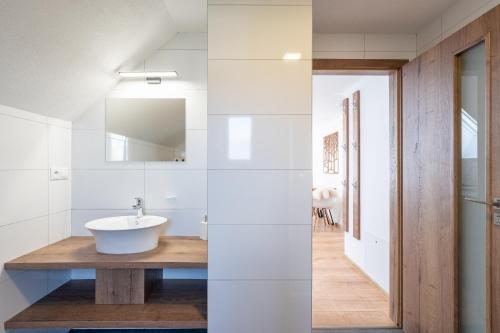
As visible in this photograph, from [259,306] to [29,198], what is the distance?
1519mm

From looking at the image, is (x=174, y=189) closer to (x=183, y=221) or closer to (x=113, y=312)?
(x=183, y=221)

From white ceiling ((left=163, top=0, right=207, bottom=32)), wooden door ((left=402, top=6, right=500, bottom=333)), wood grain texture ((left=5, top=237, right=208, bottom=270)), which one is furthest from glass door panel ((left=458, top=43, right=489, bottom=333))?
white ceiling ((left=163, top=0, right=207, bottom=32))

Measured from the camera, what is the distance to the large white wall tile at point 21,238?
153 cm

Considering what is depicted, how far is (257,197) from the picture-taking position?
1.56 m

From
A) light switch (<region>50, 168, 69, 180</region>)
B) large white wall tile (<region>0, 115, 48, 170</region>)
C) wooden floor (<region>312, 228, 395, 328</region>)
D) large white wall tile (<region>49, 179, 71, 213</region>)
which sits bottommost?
wooden floor (<region>312, 228, 395, 328</region>)

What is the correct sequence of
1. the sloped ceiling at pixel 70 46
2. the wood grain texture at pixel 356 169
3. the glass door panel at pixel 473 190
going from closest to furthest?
the sloped ceiling at pixel 70 46
the glass door panel at pixel 473 190
the wood grain texture at pixel 356 169

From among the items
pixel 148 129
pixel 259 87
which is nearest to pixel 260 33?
pixel 259 87

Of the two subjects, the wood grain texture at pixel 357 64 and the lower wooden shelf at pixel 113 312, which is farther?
the wood grain texture at pixel 357 64

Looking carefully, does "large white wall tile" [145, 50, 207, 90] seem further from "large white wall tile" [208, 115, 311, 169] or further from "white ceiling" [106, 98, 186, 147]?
"large white wall tile" [208, 115, 311, 169]

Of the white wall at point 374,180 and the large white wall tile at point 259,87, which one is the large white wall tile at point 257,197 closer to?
the large white wall tile at point 259,87

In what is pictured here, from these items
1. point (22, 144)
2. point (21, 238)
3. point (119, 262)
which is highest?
point (22, 144)

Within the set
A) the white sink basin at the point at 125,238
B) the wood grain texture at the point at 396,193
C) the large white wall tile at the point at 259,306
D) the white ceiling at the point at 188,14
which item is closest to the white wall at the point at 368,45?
the wood grain texture at the point at 396,193

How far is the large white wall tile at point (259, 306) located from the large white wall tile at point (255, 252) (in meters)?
0.06

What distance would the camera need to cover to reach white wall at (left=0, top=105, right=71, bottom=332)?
1543 millimetres
